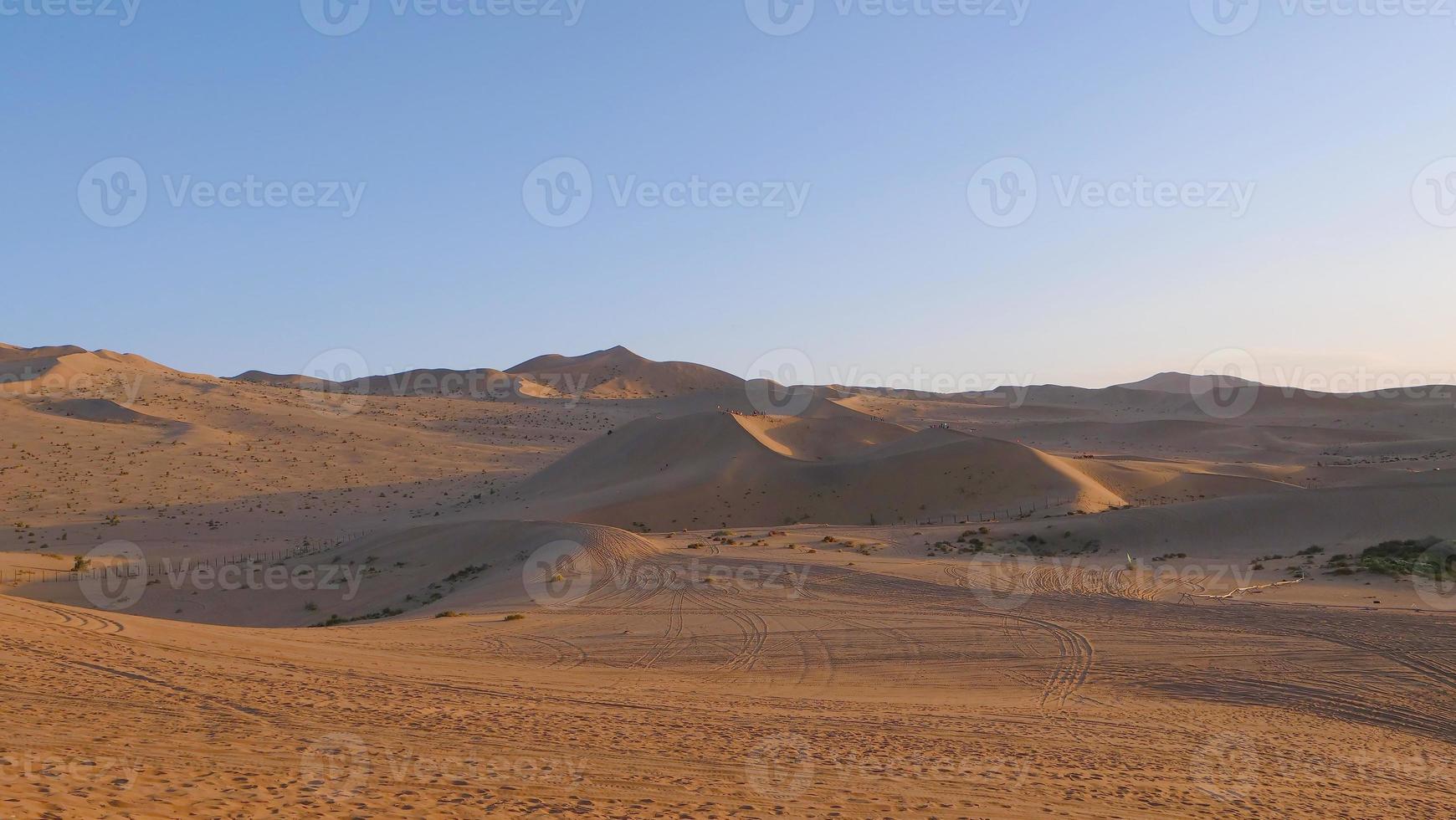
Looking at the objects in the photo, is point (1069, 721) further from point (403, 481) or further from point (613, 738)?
point (403, 481)

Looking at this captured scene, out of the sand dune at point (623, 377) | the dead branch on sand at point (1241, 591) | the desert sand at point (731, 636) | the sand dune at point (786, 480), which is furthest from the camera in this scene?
the sand dune at point (623, 377)

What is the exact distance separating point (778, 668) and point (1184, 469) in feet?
136

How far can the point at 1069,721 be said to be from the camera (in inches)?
488

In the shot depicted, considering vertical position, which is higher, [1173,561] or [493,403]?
[493,403]

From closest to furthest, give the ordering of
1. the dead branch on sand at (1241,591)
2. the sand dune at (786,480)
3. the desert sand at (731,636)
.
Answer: the desert sand at (731,636)
the dead branch on sand at (1241,591)
the sand dune at (786,480)

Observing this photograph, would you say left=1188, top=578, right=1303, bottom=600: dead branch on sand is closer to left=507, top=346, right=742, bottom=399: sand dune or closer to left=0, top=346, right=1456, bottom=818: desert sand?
left=0, top=346, right=1456, bottom=818: desert sand

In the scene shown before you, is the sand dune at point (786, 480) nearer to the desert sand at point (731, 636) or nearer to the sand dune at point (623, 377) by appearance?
the desert sand at point (731, 636)

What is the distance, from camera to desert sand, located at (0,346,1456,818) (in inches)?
345

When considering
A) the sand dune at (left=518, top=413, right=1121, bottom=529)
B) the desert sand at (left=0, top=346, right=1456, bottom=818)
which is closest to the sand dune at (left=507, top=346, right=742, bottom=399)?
the sand dune at (left=518, top=413, right=1121, bottom=529)

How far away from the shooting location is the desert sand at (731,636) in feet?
28.8

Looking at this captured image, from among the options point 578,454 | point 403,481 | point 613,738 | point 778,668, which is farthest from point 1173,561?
point 403,481

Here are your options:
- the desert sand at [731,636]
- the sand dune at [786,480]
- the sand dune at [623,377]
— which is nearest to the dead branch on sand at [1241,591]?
the desert sand at [731,636]

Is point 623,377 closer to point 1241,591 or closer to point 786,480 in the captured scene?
point 786,480

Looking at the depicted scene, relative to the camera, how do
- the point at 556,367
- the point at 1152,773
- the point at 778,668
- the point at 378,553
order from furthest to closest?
the point at 556,367 < the point at 378,553 < the point at 778,668 < the point at 1152,773
